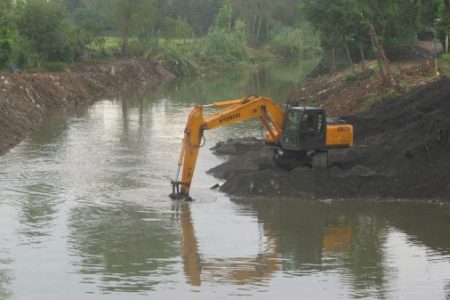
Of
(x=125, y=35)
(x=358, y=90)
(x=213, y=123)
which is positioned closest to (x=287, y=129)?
(x=213, y=123)

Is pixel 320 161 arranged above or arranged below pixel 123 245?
above

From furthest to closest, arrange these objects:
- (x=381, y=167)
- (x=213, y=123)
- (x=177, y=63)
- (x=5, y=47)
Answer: (x=177, y=63) → (x=5, y=47) → (x=381, y=167) → (x=213, y=123)

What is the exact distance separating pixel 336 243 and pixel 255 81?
185ft

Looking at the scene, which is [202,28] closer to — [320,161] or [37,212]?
[320,161]

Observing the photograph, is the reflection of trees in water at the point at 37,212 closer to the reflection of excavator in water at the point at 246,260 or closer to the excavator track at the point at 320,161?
the reflection of excavator in water at the point at 246,260

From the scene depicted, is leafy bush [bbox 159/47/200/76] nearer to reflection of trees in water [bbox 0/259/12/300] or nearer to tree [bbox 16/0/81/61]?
tree [bbox 16/0/81/61]

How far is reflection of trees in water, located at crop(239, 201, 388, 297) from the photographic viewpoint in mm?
18630

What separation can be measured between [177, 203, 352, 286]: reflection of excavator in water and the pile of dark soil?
2.82m

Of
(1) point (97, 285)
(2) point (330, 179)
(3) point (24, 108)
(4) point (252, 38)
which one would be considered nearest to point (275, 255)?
(1) point (97, 285)

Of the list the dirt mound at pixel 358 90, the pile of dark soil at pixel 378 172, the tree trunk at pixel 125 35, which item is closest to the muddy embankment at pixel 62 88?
the tree trunk at pixel 125 35

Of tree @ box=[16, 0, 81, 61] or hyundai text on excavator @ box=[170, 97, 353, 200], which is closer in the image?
hyundai text on excavator @ box=[170, 97, 353, 200]

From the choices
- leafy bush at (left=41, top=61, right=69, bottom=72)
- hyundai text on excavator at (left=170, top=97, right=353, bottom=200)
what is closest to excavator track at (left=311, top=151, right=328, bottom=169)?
hyundai text on excavator at (left=170, top=97, right=353, bottom=200)

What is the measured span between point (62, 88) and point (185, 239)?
33441 mm

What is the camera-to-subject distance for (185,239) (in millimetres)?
21578
